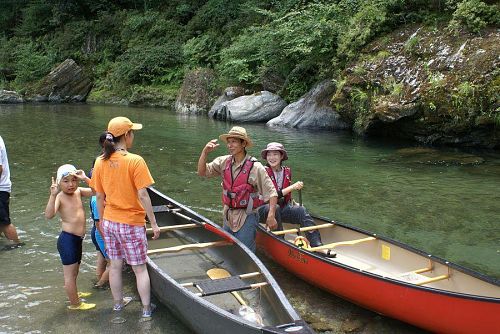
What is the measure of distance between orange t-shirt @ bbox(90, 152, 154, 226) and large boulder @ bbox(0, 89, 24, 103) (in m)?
30.0

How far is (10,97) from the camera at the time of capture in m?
31.5

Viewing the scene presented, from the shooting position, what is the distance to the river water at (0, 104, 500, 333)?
504cm

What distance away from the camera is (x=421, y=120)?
1411cm

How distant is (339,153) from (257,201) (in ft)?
27.7

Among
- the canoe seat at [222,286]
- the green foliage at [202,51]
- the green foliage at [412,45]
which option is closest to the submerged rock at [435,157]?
the green foliage at [412,45]

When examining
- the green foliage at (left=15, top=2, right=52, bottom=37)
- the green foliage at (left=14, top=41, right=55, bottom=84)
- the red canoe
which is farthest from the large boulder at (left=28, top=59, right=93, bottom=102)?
the red canoe

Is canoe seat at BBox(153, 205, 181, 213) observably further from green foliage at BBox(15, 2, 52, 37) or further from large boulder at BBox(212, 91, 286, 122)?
green foliage at BBox(15, 2, 52, 37)

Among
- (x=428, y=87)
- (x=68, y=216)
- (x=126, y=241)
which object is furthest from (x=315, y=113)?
(x=126, y=241)

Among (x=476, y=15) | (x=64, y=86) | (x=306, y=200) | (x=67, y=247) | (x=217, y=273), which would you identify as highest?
(x=476, y=15)

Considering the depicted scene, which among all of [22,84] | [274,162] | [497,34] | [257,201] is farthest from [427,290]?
[22,84]

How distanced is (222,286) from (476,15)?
1210cm

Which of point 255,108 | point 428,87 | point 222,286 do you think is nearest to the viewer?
point 222,286

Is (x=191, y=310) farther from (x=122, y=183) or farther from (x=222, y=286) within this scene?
(x=122, y=183)

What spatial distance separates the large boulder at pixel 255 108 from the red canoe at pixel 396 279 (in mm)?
14424
